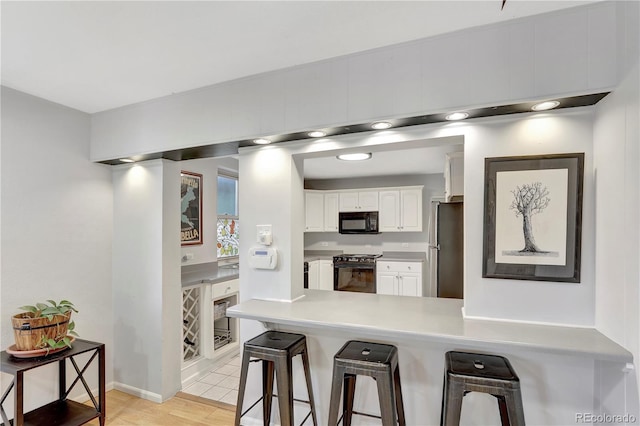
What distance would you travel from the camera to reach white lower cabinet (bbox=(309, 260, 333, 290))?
543cm

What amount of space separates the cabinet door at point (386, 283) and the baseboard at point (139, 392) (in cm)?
334

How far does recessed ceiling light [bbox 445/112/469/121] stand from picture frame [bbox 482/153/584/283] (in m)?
0.27

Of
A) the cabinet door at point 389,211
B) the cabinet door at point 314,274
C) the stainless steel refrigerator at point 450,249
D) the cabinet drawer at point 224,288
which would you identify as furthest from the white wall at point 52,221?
the cabinet door at point 389,211

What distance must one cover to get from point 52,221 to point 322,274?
3.81m

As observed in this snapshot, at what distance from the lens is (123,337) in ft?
9.27

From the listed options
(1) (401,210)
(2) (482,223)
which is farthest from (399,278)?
(2) (482,223)

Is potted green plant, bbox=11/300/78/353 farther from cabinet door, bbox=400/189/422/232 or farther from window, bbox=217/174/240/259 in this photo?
cabinet door, bbox=400/189/422/232

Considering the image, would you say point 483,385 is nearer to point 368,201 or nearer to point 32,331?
point 32,331

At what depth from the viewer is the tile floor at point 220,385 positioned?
275 cm

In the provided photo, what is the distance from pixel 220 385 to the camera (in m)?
2.96

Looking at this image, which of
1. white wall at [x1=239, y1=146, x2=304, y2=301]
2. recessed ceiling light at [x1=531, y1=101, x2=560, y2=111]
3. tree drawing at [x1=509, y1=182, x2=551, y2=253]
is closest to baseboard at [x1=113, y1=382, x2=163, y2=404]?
white wall at [x1=239, y1=146, x2=304, y2=301]

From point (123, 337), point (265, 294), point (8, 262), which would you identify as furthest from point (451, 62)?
point (123, 337)

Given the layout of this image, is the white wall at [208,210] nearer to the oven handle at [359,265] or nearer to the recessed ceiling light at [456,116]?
the oven handle at [359,265]

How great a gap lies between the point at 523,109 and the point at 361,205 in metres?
3.97
